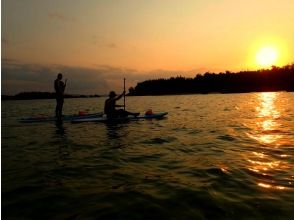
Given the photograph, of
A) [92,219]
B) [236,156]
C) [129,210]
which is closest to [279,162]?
[236,156]

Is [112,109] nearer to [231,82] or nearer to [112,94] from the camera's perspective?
[112,94]

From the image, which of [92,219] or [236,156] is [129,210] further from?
[236,156]

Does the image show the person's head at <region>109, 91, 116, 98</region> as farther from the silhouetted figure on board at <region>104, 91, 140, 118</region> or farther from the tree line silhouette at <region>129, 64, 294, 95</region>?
the tree line silhouette at <region>129, 64, 294, 95</region>

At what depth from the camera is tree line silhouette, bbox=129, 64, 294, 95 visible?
158 m

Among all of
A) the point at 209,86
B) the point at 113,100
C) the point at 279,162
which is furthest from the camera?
the point at 209,86

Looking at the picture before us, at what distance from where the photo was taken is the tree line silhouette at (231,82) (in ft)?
520

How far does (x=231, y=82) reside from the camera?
560ft

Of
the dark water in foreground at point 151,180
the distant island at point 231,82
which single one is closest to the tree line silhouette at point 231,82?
the distant island at point 231,82

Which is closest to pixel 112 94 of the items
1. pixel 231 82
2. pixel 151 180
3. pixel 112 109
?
pixel 112 109

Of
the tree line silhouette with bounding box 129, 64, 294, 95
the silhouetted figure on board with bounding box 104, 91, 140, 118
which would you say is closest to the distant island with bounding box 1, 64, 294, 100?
the tree line silhouette with bounding box 129, 64, 294, 95

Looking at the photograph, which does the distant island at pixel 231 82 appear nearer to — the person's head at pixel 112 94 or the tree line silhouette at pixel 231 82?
the tree line silhouette at pixel 231 82

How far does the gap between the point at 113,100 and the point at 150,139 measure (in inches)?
321

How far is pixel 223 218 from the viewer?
521 cm

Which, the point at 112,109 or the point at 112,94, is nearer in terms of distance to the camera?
the point at 112,94
